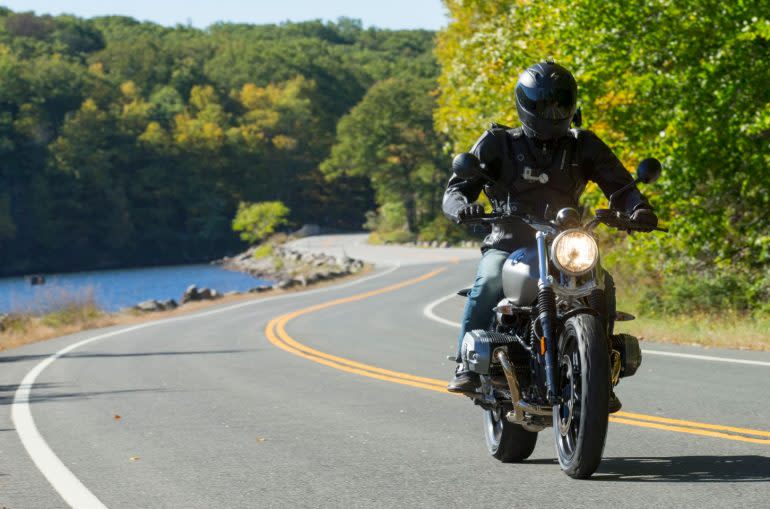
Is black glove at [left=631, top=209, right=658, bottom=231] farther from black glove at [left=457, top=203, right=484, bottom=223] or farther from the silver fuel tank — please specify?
black glove at [left=457, top=203, right=484, bottom=223]

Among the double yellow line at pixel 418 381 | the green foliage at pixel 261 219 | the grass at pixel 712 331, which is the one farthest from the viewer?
the green foliage at pixel 261 219

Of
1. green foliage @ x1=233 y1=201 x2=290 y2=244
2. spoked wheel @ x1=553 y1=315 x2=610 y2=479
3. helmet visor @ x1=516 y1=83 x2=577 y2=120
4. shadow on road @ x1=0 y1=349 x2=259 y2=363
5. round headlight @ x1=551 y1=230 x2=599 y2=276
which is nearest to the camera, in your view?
spoked wheel @ x1=553 y1=315 x2=610 y2=479

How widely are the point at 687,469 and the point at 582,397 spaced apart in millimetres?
1087

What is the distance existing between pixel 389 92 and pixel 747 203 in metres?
82.1

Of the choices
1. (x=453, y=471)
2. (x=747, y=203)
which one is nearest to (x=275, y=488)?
(x=453, y=471)

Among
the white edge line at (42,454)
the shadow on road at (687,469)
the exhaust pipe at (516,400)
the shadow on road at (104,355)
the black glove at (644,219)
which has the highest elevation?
the black glove at (644,219)

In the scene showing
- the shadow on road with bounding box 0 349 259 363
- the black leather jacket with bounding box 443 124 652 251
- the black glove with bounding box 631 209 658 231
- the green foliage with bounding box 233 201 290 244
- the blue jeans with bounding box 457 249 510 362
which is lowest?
the green foliage with bounding box 233 201 290 244

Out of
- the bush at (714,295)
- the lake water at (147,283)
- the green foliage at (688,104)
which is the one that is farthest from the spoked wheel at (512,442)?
the lake water at (147,283)

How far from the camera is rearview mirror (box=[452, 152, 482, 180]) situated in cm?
608

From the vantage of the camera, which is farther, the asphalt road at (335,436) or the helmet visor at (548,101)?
the helmet visor at (548,101)

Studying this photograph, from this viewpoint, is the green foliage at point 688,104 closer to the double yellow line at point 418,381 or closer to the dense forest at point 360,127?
the dense forest at point 360,127

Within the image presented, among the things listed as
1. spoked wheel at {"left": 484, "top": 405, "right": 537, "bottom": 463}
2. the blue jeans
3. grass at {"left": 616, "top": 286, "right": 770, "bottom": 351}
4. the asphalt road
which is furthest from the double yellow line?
grass at {"left": 616, "top": 286, "right": 770, "bottom": 351}

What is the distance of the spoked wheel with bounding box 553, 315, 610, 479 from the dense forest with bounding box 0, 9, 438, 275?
9479 centimetres

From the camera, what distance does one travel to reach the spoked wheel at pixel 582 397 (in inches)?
219
